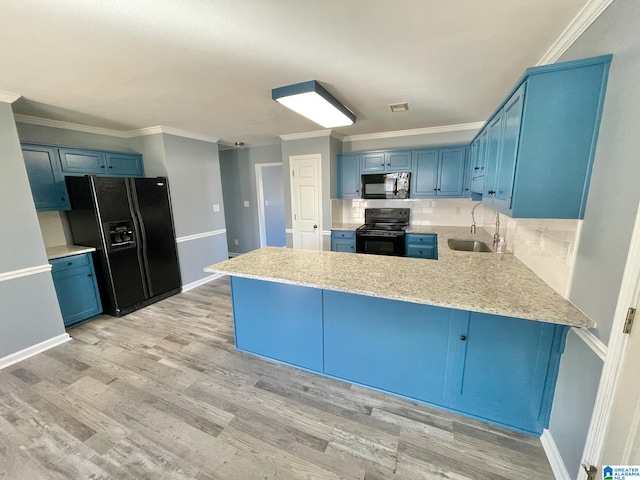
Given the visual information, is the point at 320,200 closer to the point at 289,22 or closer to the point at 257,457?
the point at 289,22

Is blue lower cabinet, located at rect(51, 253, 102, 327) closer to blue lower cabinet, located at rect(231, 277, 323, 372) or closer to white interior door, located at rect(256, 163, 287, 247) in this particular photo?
blue lower cabinet, located at rect(231, 277, 323, 372)

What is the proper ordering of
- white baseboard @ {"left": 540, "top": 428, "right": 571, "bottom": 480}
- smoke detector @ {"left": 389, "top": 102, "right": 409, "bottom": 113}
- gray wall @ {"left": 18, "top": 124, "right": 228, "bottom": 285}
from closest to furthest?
white baseboard @ {"left": 540, "top": 428, "right": 571, "bottom": 480} → smoke detector @ {"left": 389, "top": 102, "right": 409, "bottom": 113} → gray wall @ {"left": 18, "top": 124, "right": 228, "bottom": 285}

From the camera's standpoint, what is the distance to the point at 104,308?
3.21m

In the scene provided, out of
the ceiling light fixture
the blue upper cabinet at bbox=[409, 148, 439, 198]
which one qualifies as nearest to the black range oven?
the blue upper cabinet at bbox=[409, 148, 439, 198]

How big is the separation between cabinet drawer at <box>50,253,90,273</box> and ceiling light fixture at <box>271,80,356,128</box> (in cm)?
291

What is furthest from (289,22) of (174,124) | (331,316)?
(174,124)

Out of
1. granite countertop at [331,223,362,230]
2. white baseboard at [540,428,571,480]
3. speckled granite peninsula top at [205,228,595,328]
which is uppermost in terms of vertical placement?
granite countertop at [331,223,362,230]

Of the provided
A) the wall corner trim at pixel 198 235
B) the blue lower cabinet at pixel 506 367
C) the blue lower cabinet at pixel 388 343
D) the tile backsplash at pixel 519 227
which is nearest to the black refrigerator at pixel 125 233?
the wall corner trim at pixel 198 235

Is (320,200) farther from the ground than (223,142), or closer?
closer

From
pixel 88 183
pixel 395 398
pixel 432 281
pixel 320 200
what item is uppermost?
pixel 88 183

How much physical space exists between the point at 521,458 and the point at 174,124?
4.64 m

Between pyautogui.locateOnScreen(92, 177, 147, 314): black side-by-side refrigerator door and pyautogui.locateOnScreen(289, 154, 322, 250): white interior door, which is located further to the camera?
pyautogui.locateOnScreen(289, 154, 322, 250): white interior door

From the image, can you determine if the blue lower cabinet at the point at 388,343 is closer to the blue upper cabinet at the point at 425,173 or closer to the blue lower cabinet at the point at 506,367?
the blue lower cabinet at the point at 506,367

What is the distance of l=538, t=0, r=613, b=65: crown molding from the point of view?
1.19 metres
